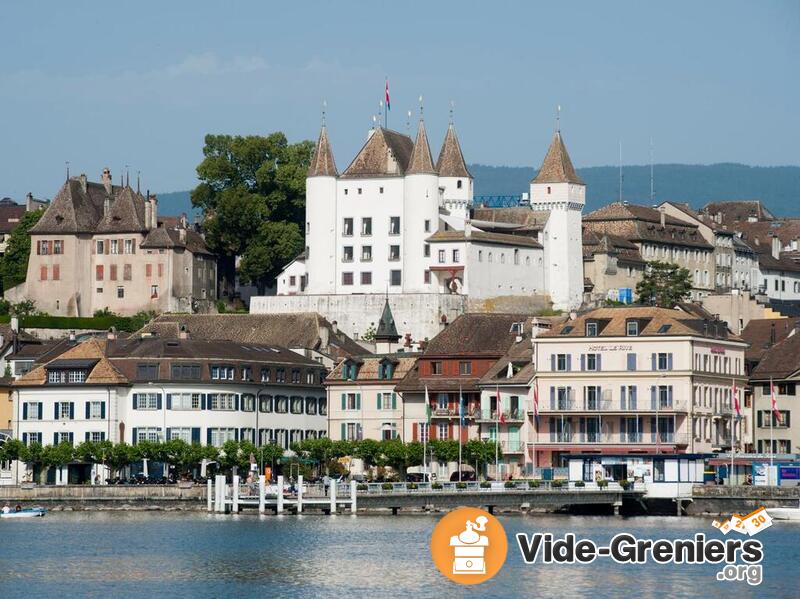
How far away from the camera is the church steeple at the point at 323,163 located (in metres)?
170

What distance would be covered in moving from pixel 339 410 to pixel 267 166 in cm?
5176

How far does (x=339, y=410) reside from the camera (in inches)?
5044

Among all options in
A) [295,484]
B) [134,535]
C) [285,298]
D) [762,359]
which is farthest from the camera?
[285,298]

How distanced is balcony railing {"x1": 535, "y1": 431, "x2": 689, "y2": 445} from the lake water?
39.7ft

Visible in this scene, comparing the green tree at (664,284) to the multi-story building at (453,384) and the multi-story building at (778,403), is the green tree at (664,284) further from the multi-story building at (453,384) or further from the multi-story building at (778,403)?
the multi-story building at (453,384)

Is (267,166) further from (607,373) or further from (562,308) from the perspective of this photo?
(607,373)

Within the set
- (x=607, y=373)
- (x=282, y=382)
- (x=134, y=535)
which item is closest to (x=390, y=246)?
(x=282, y=382)

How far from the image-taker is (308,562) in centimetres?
8606

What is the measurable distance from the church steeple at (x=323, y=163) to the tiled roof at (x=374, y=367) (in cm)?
Answer: 4164

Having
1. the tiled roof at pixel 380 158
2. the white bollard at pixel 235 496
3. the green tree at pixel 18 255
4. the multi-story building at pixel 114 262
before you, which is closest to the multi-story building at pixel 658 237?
the tiled roof at pixel 380 158

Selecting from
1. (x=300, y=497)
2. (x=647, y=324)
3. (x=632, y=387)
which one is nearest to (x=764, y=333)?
(x=647, y=324)

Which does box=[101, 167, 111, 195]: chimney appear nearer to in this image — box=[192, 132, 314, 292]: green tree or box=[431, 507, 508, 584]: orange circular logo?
box=[192, 132, 314, 292]: green tree

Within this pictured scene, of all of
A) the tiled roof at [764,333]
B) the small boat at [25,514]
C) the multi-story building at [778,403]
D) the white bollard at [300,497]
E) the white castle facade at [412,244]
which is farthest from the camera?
the white castle facade at [412,244]

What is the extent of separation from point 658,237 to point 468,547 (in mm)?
117263
